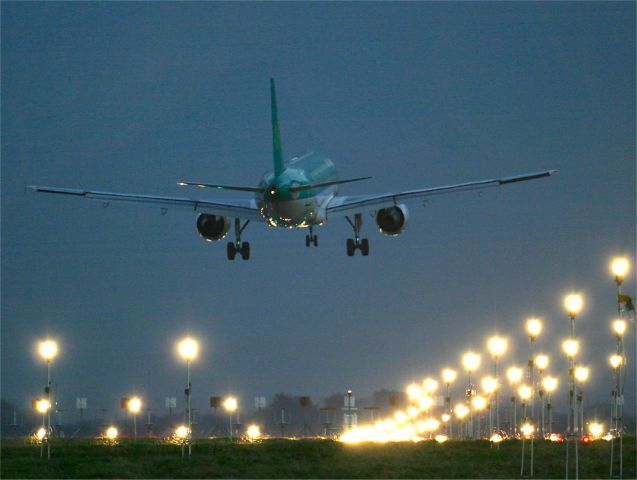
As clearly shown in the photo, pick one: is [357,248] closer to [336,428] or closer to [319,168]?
[319,168]

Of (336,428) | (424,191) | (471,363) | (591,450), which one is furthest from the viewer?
(336,428)

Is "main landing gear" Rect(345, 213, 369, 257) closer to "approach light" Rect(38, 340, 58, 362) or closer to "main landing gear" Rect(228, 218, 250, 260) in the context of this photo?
"main landing gear" Rect(228, 218, 250, 260)

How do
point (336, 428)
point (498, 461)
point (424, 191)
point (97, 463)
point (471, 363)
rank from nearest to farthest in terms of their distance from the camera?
point (97, 463) → point (498, 461) → point (471, 363) → point (424, 191) → point (336, 428)

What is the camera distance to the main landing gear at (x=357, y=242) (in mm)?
89500

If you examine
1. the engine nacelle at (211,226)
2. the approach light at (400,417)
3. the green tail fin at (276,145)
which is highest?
the green tail fin at (276,145)

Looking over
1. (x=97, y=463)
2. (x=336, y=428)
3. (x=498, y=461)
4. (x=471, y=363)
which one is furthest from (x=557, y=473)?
(x=336, y=428)

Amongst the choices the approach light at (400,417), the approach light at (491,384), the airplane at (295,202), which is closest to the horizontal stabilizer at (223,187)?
the airplane at (295,202)

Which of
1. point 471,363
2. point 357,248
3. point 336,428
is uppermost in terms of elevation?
point 357,248

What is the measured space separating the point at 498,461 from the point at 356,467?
8.04 metres

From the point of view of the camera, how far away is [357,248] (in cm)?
8975

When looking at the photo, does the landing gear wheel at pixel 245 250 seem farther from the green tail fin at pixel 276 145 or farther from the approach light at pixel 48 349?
the approach light at pixel 48 349

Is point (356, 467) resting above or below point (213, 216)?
below

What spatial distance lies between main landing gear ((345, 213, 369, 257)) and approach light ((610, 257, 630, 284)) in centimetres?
3958

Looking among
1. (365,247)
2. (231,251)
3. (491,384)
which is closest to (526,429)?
(491,384)
